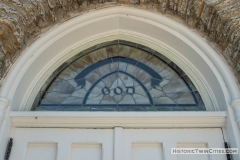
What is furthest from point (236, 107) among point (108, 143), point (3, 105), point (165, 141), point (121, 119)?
point (3, 105)

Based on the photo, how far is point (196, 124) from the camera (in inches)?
94.3

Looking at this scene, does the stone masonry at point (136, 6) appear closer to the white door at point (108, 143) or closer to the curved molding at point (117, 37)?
the curved molding at point (117, 37)

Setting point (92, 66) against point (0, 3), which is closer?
point (0, 3)

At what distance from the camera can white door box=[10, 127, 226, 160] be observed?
2.28 m

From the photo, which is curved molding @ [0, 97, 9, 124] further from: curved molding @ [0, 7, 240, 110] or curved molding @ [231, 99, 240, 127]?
curved molding @ [231, 99, 240, 127]

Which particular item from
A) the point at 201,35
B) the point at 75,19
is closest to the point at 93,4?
the point at 75,19

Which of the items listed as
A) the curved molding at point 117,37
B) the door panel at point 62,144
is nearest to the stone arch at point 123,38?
the curved molding at point 117,37

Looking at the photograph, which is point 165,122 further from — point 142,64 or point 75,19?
point 75,19

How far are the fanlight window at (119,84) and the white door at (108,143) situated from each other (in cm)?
35

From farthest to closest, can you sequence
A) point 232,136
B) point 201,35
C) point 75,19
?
point 75,19
point 201,35
point 232,136

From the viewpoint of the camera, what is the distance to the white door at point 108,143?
228 centimetres

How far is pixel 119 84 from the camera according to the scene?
2.89 meters

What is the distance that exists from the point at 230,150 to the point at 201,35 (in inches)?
44.7

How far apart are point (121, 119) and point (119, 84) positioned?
575 mm
